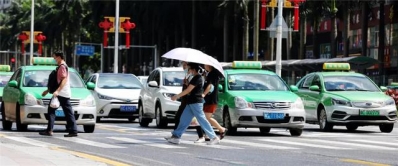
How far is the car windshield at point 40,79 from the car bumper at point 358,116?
252 inches

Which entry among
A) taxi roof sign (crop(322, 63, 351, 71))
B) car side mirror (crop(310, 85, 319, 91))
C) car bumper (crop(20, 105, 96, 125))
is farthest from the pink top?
taxi roof sign (crop(322, 63, 351, 71))

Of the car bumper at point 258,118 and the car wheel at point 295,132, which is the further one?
the car wheel at point 295,132

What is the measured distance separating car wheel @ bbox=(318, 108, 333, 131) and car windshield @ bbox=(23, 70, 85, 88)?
252 inches

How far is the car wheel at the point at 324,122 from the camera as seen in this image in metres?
28.7

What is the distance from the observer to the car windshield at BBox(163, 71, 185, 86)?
29844 millimetres

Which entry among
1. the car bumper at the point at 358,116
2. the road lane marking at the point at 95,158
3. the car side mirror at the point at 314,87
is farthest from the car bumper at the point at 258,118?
the road lane marking at the point at 95,158

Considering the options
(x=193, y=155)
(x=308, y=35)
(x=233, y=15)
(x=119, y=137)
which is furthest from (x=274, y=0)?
(x=308, y=35)

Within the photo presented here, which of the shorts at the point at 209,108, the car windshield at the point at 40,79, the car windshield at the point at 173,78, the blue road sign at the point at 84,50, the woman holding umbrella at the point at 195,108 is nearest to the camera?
the woman holding umbrella at the point at 195,108

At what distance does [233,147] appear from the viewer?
2036 cm

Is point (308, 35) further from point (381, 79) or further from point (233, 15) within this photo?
point (381, 79)

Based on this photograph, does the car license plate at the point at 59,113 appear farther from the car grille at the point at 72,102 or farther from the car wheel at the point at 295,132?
the car wheel at the point at 295,132

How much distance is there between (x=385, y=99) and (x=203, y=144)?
815cm

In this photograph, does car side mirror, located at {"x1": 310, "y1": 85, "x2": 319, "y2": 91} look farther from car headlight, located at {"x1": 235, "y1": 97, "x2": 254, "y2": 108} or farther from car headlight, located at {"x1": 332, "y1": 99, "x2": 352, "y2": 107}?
car headlight, located at {"x1": 235, "y1": 97, "x2": 254, "y2": 108}

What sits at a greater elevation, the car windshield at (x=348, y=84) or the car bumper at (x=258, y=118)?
the car windshield at (x=348, y=84)
